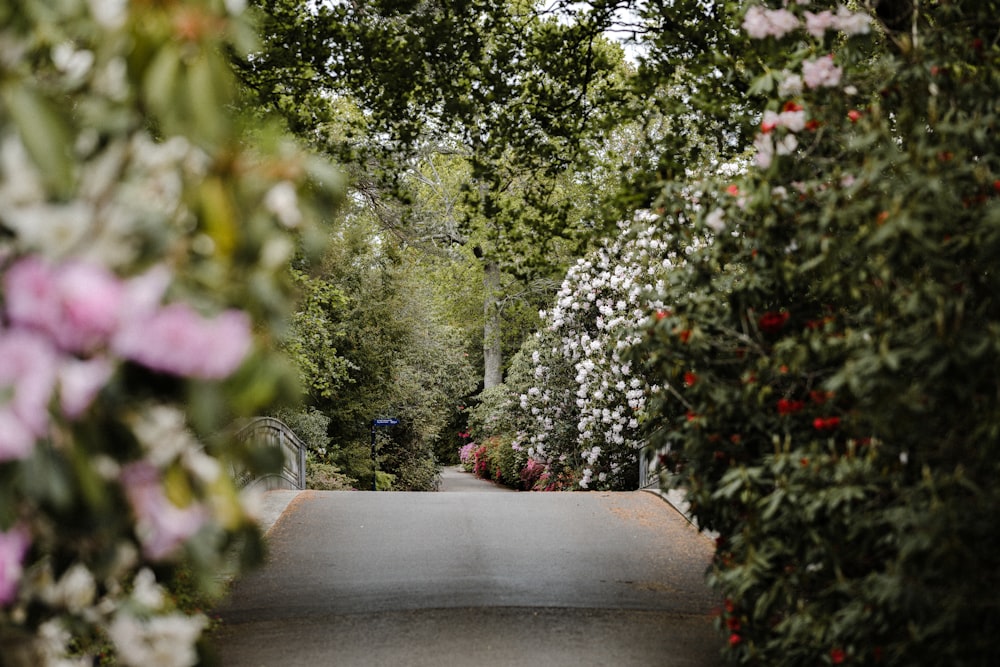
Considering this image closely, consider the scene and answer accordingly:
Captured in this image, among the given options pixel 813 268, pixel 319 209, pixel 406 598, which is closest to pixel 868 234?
pixel 813 268

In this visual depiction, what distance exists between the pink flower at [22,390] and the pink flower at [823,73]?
3794 mm

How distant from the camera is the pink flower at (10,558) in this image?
5.96ft

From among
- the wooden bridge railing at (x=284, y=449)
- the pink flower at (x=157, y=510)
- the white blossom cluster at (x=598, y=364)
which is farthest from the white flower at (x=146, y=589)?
the white blossom cluster at (x=598, y=364)

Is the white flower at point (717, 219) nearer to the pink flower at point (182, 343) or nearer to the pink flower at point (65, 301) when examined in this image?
the pink flower at point (182, 343)

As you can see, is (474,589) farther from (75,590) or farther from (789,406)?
(75,590)

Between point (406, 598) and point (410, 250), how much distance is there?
22.5m

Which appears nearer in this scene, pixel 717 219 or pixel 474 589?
pixel 717 219

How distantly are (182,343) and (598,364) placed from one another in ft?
45.5

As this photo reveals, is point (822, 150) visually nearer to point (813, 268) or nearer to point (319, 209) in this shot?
point (813, 268)

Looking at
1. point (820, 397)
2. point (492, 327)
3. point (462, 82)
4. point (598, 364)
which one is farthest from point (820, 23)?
point (492, 327)

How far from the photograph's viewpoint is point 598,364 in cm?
1544

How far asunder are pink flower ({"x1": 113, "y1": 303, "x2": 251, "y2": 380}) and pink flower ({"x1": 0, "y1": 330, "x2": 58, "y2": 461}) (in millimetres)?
123

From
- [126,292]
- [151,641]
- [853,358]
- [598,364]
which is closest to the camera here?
[126,292]

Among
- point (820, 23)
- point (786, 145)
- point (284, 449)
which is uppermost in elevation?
point (820, 23)
